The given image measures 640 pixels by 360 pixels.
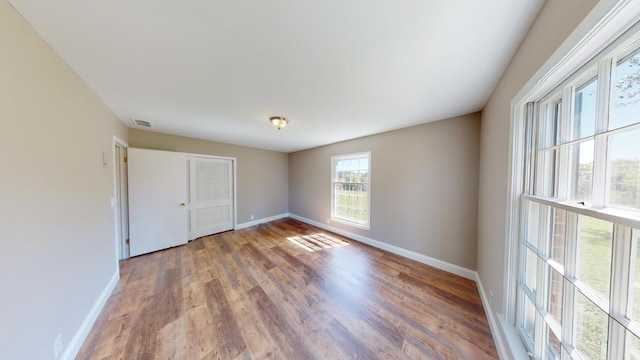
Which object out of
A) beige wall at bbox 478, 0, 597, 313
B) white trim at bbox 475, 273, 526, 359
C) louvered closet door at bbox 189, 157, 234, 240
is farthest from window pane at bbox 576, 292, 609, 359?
louvered closet door at bbox 189, 157, 234, 240

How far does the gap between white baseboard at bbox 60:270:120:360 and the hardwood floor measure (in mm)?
53

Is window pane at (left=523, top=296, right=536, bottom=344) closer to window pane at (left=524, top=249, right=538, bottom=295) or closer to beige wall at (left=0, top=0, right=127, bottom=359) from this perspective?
window pane at (left=524, top=249, right=538, bottom=295)

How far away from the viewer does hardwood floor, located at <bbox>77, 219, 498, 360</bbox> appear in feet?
4.81

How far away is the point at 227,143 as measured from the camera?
4.38 metres

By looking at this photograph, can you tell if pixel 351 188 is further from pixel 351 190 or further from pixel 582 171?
pixel 582 171

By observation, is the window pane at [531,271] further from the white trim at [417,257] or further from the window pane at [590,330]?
the white trim at [417,257]

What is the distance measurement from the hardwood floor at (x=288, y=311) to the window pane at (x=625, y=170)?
5.01 ft

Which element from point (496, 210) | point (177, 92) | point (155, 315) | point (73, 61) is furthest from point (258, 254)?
point (496, 210)

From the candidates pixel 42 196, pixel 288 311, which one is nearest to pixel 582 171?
pixel 288 311

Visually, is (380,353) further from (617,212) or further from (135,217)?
(135,217)

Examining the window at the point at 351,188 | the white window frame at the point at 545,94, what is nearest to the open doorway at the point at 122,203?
the window at the point at 351,188

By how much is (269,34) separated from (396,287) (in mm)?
2841

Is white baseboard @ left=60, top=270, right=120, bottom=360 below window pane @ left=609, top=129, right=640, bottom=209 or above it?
below

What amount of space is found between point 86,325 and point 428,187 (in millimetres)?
4126
